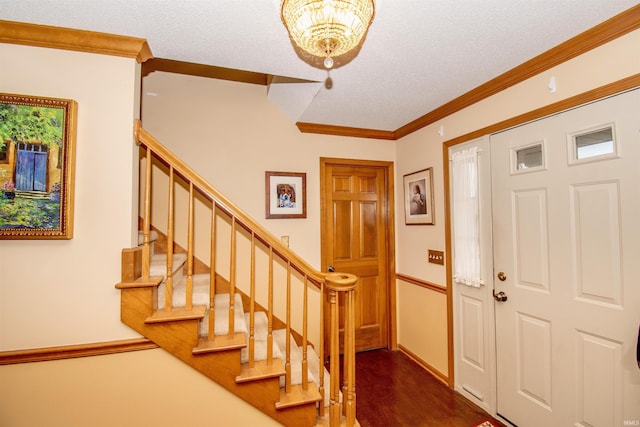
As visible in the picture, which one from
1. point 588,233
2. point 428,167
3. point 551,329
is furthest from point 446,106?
point 551,329

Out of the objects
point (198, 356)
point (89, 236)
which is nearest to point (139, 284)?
point (89, 236)

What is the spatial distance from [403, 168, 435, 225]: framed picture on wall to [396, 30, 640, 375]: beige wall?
7 centimetres

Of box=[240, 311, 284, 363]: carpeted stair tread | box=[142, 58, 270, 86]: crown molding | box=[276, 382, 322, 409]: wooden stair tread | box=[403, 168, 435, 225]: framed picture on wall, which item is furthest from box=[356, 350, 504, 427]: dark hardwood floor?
box=[142, 58, 270, 86]: crown molding

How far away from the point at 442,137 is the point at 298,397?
2318mm

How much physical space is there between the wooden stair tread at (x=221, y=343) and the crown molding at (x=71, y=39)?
164 centimetres

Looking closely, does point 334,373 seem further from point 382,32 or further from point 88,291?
point 382,32

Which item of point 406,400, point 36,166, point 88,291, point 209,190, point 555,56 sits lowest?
point 406,400

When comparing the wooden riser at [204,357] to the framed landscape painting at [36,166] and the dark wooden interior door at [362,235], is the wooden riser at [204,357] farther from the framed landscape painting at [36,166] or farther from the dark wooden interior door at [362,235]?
the dark wooden interior door at [362,235]

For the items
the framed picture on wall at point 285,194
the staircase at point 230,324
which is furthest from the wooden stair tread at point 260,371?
the framed picture on wall at point 285,194

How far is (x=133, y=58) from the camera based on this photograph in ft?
5.17

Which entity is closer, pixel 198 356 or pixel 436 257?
pixel 198 356

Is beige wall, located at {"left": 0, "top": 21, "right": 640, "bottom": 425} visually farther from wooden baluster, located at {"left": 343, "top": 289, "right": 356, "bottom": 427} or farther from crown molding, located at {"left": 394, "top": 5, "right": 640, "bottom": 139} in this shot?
wooden baluster, located at {"left": 343, "top": 289, "right": 356, "bottom": 427}

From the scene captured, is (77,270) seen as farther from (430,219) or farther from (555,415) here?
(555,415)

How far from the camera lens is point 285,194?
9.13ft
